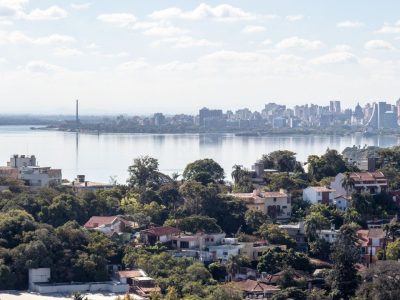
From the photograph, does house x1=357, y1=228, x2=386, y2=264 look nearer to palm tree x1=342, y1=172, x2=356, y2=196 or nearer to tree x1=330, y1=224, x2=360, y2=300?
tree x1=330, y1=224, x2=360, y2=300

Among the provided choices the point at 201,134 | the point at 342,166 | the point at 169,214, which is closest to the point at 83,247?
the point at 169,214

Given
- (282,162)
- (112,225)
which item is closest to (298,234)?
(112,225)

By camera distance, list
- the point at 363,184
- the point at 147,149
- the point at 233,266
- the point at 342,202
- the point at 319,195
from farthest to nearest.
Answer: the point at 147,149
the point at 363,184
the point at 319,195
the point at 342,202
the point at 233,266

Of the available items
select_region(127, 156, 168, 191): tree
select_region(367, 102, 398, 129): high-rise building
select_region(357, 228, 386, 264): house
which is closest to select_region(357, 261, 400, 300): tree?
select_region(357, 228, 386, 264): house

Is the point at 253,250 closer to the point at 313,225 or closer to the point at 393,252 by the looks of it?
the point at 313,225

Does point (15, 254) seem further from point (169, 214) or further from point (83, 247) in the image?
point (169, 214)
